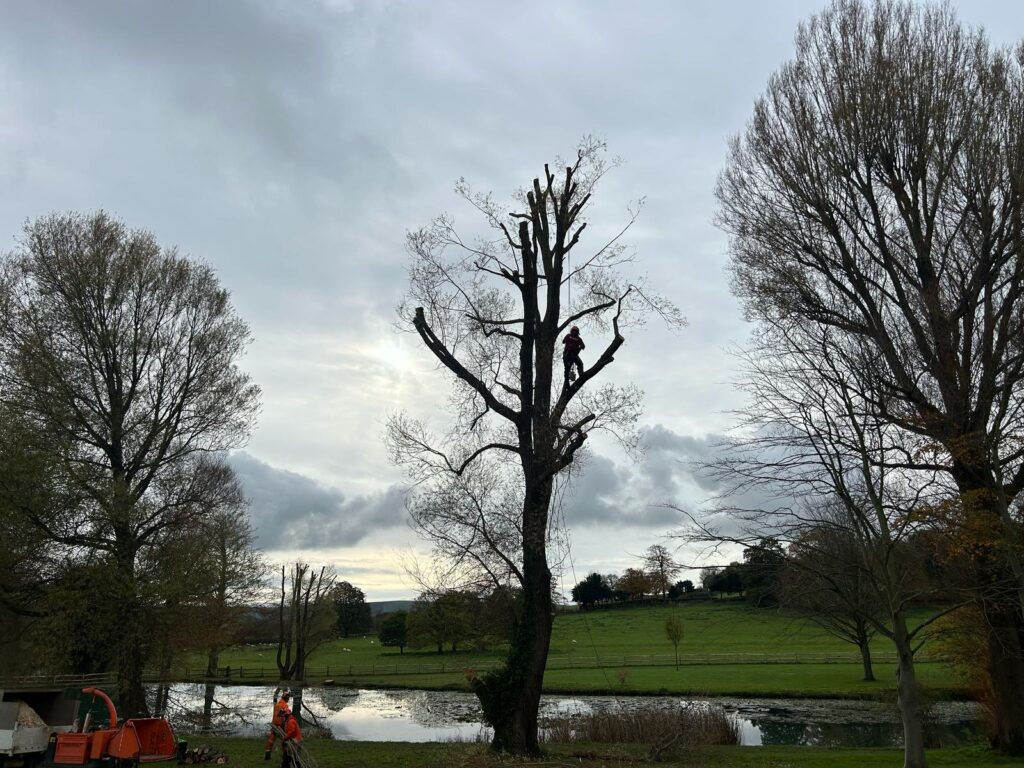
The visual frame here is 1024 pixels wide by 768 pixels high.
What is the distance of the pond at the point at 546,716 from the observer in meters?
24.0

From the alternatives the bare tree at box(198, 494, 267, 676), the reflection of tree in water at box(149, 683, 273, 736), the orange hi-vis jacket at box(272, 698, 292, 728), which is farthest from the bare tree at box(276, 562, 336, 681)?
the orange hi-vis jacket at box(272, 698, 292, 728)

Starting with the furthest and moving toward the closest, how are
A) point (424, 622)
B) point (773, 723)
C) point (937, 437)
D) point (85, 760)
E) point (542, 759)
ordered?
point (424, 622) < point (773, 723) < point (937, 437) < point (542, 759) < point (85, 760)

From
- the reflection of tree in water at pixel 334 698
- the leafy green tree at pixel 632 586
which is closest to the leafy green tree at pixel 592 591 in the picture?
the leafy green tree at pixel 632 586

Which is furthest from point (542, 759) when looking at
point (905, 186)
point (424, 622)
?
point (424, 622)

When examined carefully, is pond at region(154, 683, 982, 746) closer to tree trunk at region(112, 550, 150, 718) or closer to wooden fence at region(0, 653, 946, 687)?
tree trunk at region(112, 550, 150, 718)

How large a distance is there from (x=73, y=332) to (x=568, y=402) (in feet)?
46.2

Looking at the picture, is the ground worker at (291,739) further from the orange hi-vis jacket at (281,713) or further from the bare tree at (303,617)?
the bare tree at (303,617)

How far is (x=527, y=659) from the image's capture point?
1380cm

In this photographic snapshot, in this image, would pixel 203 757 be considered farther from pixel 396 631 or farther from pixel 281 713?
pixel 396 631

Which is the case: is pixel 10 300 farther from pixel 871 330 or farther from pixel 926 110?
pixel 926 110

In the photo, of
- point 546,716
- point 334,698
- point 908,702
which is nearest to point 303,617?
point 334,698

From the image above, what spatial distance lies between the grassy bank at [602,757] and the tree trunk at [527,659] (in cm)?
58

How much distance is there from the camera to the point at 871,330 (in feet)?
52.0

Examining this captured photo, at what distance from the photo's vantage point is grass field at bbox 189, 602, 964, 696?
119ft
